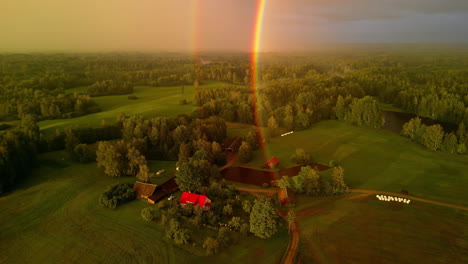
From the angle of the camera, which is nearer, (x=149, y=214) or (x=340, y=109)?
(x=149, y=214)

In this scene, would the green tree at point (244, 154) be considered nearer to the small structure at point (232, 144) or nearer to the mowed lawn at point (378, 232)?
the small structure at point (232, 144)

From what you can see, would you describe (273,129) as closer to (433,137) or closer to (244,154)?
(244,154)

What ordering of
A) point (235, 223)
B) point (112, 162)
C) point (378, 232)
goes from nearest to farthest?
point (378, 232), point (235, 223), point (112, 162)

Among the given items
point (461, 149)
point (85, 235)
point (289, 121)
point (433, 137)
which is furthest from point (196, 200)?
point (461, 149)

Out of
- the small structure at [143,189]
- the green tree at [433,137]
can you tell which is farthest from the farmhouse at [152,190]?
the green tree at [433,137]

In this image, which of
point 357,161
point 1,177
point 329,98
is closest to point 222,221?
point 357,161

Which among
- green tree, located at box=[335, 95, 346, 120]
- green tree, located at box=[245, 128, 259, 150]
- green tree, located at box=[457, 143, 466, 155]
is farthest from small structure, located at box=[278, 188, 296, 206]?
green tree, located at box=[335, 95, 346, 120]

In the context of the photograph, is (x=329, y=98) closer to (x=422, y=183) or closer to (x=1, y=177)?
(x=422, y=183)
